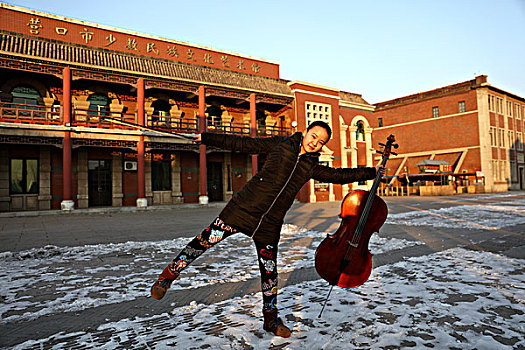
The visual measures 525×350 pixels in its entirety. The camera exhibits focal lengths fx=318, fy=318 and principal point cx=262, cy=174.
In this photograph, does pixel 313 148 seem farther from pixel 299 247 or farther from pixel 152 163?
pixel 152 163

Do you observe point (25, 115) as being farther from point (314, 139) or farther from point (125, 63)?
point (314, 139)

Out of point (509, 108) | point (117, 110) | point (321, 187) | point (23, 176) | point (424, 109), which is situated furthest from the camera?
point (424, 109)

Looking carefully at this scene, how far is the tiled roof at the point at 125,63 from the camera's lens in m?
13.8

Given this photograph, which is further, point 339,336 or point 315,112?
point 315,112

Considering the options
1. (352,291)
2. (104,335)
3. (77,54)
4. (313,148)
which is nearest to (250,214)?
(313,148)

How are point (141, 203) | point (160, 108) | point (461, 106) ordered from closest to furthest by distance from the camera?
point (141, 203) < point (160, 108) < point (461, 106)

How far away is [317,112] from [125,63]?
12.5 meters

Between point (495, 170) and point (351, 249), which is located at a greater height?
point (495, 170)

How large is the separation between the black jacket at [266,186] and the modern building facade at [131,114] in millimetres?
8478

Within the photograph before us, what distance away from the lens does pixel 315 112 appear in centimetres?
2212

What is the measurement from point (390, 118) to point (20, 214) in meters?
35.9

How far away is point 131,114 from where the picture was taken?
17234 millimetres

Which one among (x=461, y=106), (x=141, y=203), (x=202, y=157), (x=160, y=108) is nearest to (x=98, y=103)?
(x=160, y=108)

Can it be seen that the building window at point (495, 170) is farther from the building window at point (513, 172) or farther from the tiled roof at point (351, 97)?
the tiled roof at point (351, 97)
